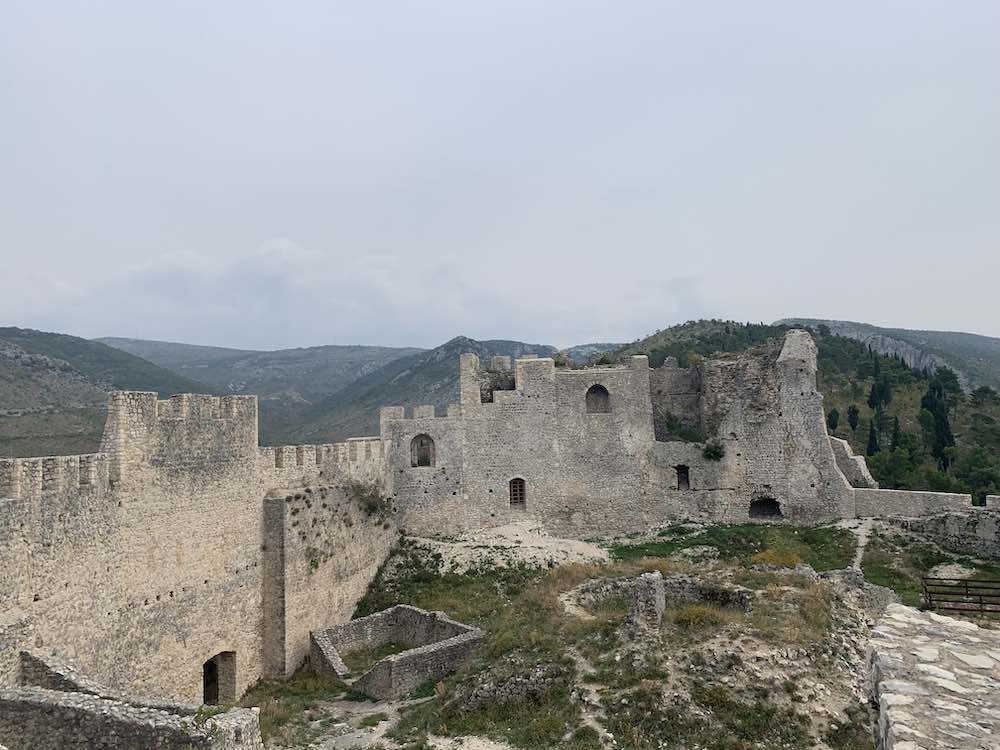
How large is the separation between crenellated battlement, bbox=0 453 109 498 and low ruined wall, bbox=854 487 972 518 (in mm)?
25133

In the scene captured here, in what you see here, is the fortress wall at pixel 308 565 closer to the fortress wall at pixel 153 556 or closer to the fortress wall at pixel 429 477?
the fortress wall at pixel 153 556

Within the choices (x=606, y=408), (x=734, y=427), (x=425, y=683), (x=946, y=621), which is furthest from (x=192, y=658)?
(x=734, y=427)

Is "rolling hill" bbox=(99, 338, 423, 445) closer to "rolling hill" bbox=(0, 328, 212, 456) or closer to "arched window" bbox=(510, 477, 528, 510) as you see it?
"rolling hill" bbox=(0, 328, 212, 456)

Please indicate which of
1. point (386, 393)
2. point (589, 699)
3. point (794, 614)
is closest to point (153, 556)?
point (589, 699)

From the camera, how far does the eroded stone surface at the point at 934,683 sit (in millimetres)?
4082

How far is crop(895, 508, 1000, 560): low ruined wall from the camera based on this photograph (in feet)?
72.6

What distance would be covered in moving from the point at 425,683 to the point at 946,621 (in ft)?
43.1

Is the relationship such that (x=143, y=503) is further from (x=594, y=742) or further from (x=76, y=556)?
(x=594, y=742)

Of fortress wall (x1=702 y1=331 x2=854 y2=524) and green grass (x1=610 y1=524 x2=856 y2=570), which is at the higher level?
fortress wall (x1=702 y1=331 x2=854 y2=524)

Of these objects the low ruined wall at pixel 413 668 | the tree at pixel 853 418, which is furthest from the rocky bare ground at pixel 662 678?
the tree at pixel 853 418

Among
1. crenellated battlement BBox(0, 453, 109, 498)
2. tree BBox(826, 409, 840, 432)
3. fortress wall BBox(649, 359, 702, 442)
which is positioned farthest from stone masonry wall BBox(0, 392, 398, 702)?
tree BBox(826, 409, 840, 432)

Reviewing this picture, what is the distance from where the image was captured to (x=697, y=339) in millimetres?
58688

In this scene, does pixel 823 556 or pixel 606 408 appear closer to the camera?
pixel 823 556

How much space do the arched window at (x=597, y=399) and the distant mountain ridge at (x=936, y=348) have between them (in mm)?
60746
